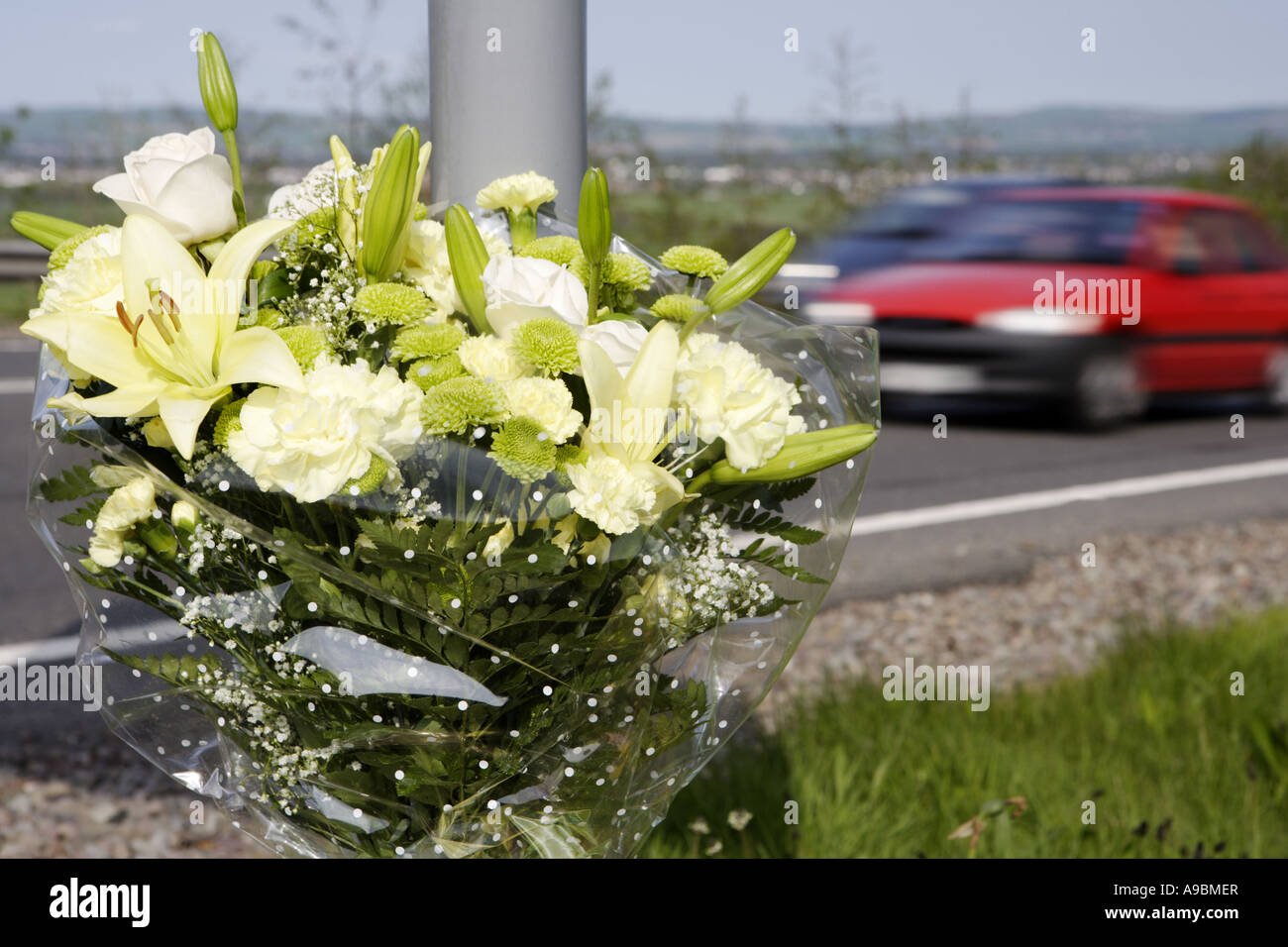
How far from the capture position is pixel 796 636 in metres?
Result: 1.53

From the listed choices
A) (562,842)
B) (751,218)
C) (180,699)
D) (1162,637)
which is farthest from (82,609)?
(751,218)

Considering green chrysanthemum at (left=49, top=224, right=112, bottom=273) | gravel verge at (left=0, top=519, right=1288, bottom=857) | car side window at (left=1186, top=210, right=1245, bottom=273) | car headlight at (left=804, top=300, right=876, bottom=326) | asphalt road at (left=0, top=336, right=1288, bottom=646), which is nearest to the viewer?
green chrysanthemum at (left=49, top=224, right=112, bottom=273)

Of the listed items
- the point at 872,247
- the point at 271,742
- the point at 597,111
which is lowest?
the point at 271,742

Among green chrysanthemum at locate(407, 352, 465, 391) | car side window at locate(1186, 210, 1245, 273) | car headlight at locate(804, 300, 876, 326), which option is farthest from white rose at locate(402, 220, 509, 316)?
car side window at locate(1186, 210, 1245, 273)

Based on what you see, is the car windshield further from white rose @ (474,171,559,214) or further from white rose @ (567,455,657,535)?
white rose @ (567,455,657,535)

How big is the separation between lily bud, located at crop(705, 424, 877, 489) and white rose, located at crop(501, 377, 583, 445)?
0.17 meters

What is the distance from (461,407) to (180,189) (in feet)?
1.32

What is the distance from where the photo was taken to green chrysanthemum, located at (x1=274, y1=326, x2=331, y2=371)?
4.10 feet

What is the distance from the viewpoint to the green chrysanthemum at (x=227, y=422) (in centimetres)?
123

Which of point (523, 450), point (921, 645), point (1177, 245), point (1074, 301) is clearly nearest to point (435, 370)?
point (523, 450)

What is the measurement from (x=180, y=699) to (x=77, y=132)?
13297 millimetres

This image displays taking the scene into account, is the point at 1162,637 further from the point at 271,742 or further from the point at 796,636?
the point at 271,742

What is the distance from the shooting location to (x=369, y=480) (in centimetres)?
120
